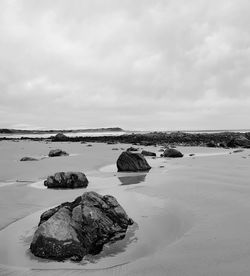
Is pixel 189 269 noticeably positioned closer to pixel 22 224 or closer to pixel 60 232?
pixel 60 232

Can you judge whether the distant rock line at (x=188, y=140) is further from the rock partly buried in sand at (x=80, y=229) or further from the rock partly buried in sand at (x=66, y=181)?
the rock partly buried in sand at (x=80, y=229)

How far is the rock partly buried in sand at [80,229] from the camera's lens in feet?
17.0

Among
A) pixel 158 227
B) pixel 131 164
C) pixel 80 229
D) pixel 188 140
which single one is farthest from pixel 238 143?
pixel 80 229

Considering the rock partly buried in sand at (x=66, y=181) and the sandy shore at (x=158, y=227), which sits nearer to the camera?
the sandy shore at (x=158, y=227)

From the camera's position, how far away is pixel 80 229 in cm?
575

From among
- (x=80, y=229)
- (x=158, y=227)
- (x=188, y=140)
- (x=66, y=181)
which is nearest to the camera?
(x=80, y=229)

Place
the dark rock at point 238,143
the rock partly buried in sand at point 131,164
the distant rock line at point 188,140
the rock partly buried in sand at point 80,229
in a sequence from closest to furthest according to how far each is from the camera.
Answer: the rock partly buried in sand at point 80,229 → the rock partly buried in sand at point 131,164 → the dark rock at point 238,143 → the distant rock line at point 188,140

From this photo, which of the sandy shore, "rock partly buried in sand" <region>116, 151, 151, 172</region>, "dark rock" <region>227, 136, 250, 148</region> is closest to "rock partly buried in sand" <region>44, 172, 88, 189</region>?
the sandy shore

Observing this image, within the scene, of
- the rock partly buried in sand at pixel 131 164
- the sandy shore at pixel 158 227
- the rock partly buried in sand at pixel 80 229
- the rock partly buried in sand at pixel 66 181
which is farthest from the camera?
the rock partly buried in sand at pixel 131 164

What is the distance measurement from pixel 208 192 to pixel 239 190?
0.94 meters

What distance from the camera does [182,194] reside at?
392 inches

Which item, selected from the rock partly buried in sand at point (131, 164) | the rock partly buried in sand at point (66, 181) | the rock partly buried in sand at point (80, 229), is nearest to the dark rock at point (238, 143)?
the rock partly buried in sand at point (131, 164)

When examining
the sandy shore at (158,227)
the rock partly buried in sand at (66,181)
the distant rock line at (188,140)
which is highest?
the distant rock line at (188,140)

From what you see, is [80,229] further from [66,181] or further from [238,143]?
[238,143]
